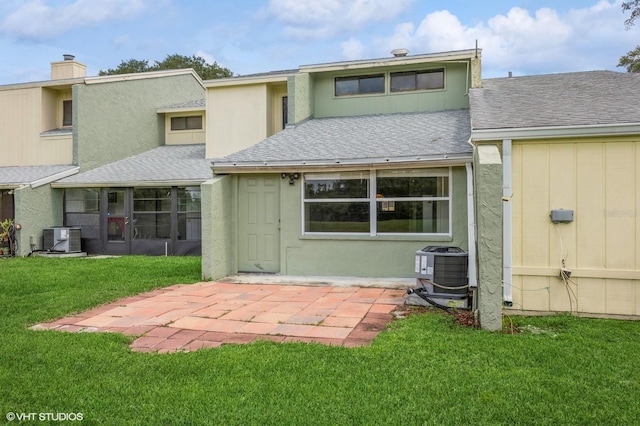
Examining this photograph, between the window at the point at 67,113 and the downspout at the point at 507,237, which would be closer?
the downspout at the point at 507,237

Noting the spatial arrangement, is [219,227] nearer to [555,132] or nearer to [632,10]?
[555,132]

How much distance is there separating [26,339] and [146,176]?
9.97 meters

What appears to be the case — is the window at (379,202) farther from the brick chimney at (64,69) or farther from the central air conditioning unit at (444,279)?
the brick chimney at (64,69)

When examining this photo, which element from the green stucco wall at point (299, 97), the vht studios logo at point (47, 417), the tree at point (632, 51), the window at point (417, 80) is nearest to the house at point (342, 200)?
the window at point (417, 80)

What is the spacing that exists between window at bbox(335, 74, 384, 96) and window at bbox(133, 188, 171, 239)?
20.4ft

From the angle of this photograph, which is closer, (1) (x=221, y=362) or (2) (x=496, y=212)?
(1) (x=221, y=362)

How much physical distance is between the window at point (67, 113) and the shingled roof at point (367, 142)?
32.5 ft

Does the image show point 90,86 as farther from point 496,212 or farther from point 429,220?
point 496,212

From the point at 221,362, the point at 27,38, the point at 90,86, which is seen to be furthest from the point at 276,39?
the point at 221,362

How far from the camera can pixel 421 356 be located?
4.55 metres

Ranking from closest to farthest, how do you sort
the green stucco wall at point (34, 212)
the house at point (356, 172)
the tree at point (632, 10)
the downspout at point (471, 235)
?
the house at point (356, 172) < the downspout at point (471, 235) < the green stucco wall at point (34, 212) < the tree at point (632, 10)

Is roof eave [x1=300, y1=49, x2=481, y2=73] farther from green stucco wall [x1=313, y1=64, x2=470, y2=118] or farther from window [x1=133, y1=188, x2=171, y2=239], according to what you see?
window [x1=133, y1=188, x2=171, y2=239]

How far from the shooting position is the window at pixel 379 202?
9.19m

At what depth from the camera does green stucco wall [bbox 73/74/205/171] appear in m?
16.3
